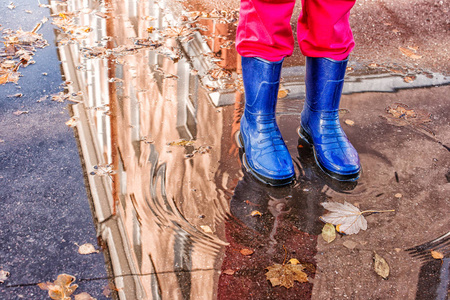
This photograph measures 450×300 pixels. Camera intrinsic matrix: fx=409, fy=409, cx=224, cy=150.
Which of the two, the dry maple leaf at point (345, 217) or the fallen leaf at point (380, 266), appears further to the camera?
the dry maple leaf at point (345, 217)

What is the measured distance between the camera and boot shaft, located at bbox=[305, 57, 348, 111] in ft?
6.29

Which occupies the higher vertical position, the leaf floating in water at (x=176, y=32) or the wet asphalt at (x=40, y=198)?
the leaf floating in water at (x=176, y=32)

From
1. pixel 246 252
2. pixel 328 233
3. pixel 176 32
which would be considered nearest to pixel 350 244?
pixel 328 233

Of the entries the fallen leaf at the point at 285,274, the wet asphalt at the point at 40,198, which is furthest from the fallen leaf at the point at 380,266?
the wet asphalt at the point at 40,198

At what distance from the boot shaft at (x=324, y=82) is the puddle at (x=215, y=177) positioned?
0.27 meters

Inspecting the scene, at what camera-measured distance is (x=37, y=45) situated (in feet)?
9.64

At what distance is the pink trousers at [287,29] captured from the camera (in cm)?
173

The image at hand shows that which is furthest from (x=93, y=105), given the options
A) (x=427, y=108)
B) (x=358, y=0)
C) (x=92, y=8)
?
(x=358, y=0)

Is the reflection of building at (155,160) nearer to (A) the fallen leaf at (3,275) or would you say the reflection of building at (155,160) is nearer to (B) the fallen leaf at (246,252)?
(B) the fallen leaf at (246,252)

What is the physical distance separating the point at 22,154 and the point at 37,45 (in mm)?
1238

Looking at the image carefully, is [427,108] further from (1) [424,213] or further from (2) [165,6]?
(2) [165,6]

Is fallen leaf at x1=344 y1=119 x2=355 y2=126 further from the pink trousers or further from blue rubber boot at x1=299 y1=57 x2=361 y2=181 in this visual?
the pink trousers

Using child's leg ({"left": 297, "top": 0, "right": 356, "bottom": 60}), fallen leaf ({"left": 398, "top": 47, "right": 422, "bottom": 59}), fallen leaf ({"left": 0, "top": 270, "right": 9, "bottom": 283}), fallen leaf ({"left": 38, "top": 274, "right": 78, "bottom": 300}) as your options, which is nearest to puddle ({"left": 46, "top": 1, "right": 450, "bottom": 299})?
fallen leaf ({"left": 38, "top": 274, "right": 78, "bottom": 300})

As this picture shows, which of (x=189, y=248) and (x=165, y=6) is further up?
(x=165, y=6)
